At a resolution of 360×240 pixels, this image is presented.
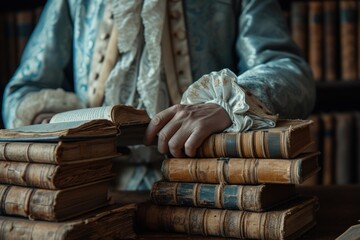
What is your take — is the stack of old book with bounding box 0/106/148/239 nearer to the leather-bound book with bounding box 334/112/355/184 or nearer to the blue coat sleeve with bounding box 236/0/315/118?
the blue coat sleeve with bounding box 236/0/315/118

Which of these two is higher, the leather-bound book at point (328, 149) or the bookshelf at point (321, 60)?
the bookshelf at point (321, 60)

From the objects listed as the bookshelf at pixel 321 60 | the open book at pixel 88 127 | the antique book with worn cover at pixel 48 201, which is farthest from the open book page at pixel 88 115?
the bookshelf at pixel 321 60

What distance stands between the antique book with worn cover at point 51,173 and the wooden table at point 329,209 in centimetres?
13

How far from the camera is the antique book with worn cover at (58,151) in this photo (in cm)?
83

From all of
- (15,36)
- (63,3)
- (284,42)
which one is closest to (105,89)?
(63,3)

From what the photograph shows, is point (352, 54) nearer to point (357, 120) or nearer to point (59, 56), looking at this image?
point (357, 120)

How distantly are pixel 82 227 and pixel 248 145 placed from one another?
254mm

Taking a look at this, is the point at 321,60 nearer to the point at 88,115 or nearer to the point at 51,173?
the point at 88,115

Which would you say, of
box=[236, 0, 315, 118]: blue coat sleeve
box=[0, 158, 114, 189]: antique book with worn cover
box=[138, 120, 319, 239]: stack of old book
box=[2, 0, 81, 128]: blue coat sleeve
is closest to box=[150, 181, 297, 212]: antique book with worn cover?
box=[138, 120, 319, 239]: stack of old book

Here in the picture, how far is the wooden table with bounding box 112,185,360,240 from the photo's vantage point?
3.12 ft

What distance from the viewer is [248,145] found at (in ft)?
2.91

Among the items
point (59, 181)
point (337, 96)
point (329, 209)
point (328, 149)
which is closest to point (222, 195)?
point (59, 181)

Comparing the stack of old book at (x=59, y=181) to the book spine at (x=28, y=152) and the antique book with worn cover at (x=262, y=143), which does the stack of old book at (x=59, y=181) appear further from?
the antique book with worn cover at (x=262, y=143)

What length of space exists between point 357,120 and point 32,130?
148cm
